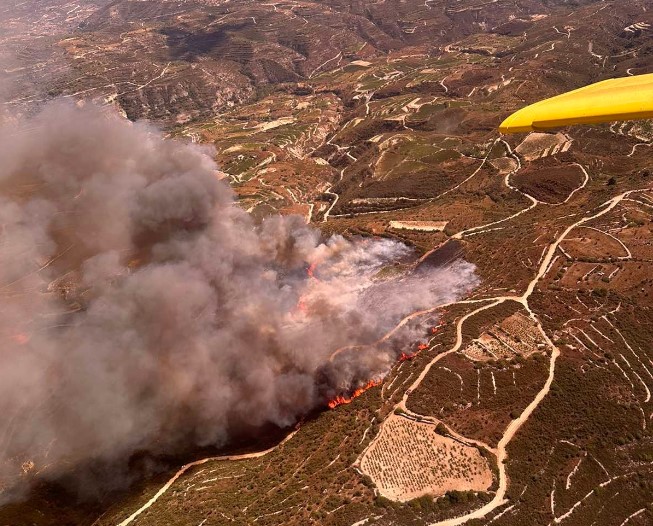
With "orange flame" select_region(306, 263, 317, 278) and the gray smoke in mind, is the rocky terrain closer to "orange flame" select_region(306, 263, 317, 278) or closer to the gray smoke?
the gray smoke

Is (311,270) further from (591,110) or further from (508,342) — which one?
(591,110)

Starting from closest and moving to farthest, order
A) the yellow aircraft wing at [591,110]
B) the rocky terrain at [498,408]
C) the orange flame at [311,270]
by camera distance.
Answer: the yellow aircraft wing at [591,110]
the rocky terrain at [498,408]
the orange flame at [311,270]

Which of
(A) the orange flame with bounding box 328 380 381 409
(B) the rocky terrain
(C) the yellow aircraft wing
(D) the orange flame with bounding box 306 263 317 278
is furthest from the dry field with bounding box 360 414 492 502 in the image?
(D) the orange flame with bounding box 306 263 317 278

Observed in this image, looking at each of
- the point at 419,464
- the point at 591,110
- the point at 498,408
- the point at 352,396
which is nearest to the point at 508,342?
the point at 498,408

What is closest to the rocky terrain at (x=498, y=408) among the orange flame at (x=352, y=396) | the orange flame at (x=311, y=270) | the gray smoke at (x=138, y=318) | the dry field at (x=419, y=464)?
the dry field at (x=419, y=464)

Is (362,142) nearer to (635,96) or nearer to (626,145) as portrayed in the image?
(626,145)

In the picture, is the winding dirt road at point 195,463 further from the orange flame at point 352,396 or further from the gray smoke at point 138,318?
the orange flame at point 352,396
